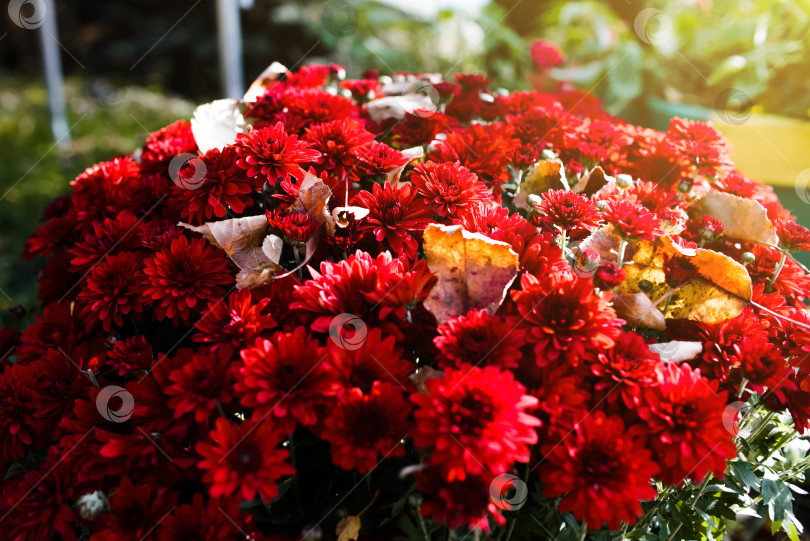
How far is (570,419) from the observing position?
2.95ft

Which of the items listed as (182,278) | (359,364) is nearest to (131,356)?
(182,278)

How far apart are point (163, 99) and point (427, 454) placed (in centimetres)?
704

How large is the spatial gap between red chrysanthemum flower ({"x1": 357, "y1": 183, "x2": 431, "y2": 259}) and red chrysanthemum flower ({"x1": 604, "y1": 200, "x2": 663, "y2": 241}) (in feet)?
1.06

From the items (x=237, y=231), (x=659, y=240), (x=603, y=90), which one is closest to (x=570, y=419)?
(x=659, y=240)

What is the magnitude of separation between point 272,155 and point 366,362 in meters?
0.46

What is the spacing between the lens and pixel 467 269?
1.00 m

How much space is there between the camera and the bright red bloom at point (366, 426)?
0.85 metres

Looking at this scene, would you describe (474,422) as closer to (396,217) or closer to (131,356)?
(396,217)

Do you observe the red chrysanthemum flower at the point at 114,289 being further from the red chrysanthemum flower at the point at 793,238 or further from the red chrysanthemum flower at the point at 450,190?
the red chrysanthemum flower at the point at 793,238

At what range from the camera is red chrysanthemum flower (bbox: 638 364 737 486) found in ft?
2.85

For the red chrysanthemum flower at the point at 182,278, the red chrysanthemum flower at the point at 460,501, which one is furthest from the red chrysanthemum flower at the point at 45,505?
the red chrysanthemum flower at the point at 460,501

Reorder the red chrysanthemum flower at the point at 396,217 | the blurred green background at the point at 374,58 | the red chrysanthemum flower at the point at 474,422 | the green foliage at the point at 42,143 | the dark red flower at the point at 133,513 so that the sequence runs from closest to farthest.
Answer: the red chrysanthemum flower at the point at 474,422, the dark red flower at the point at 133,513, the red chrysanthemum flower at the point at 396,217, the blurred green background at the point at 374,58, the green foliage at the point at 42,143

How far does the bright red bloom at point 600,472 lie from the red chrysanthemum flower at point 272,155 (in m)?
0.66

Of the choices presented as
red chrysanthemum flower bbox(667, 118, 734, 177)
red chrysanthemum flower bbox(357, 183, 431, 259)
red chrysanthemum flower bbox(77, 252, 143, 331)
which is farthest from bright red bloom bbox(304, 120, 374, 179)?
red chrysanthemum flower bbox(667, 118, 734, 177)
